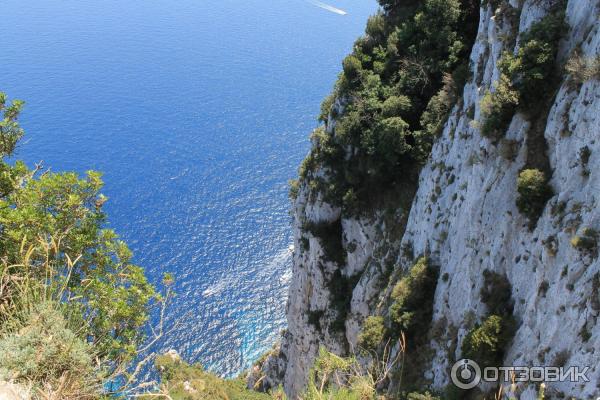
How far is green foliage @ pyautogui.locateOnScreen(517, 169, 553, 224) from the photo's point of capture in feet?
59.2

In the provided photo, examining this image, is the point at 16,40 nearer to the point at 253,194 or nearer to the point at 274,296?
the point at 253,194

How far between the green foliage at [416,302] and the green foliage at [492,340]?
6.49 metres

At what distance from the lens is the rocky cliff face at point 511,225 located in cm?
1538

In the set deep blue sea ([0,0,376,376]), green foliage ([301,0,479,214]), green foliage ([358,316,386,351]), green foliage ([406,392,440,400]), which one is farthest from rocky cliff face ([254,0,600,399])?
deep blue sea ([0,0,376,376])

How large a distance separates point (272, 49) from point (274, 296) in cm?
8297

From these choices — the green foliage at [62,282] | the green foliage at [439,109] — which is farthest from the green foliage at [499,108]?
the green foliage at [62,282]

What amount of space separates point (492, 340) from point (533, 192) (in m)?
5.73

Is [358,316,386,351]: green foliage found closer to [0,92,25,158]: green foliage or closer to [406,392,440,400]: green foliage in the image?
[406,392,440,400]: green foliage

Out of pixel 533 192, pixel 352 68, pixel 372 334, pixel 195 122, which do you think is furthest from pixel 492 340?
pixel 195 122

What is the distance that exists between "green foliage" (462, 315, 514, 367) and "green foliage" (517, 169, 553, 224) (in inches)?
160

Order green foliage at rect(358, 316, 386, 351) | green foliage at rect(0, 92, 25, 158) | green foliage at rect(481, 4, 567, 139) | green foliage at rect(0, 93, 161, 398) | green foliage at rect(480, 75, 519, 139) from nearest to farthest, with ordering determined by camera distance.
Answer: green foliage at rect(0, 93, 161, 398) < green foliage at rect(0, 92, 25, 158) < green foliage at rect(481, 4, 567, 139) < green foliage at rect(480, 75, 519, 139) < green foliage at rect(358, 316, 386, 351)

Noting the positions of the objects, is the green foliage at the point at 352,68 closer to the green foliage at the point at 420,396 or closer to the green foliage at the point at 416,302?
the green foliage at the point at 416,302

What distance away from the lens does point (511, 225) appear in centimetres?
1961

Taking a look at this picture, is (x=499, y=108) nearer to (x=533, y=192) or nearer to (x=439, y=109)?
(x=533, y=192)
